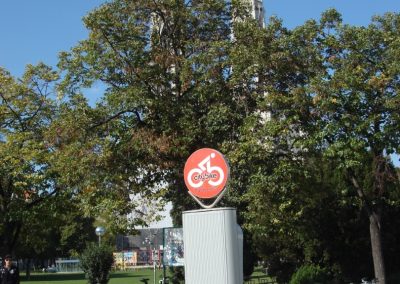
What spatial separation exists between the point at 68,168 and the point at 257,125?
6144 millimetres

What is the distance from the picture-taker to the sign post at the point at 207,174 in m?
8.98

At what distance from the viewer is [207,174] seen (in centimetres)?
913

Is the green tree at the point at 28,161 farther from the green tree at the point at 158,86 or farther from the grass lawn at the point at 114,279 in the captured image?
the grass lawn at the point at 114,279

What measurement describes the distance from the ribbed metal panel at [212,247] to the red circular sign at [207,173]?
13.8 inches

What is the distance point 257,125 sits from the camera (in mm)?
18422

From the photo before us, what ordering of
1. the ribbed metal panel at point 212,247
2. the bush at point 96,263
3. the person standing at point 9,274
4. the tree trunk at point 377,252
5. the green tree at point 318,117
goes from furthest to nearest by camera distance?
the bush at point 96,263 → the tree trunk at point 377,252 → the green tree at point 318,117 → the person standing at point 9,274 → the ribbed metal panel at point 212,247

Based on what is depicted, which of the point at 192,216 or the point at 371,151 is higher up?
the point at 371,151

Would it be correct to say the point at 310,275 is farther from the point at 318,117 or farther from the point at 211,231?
the point at 211,231

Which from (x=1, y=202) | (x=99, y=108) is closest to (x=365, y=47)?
(x=99, y=108)

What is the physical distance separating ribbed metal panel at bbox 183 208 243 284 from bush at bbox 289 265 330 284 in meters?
16.7

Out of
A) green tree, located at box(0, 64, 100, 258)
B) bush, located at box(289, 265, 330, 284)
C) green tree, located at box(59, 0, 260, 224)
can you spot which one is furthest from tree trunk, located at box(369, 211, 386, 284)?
green tree, located at box(0, 64, 100, 258)

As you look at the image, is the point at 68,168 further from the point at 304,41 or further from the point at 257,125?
the point at 304,41

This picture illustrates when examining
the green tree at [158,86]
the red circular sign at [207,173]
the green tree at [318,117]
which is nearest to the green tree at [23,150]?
the green tree at [158,86]

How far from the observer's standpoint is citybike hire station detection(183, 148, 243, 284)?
8812mm
